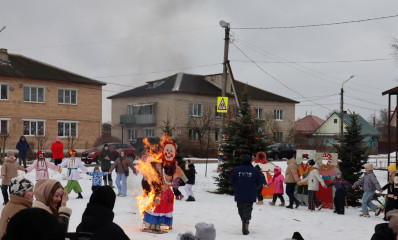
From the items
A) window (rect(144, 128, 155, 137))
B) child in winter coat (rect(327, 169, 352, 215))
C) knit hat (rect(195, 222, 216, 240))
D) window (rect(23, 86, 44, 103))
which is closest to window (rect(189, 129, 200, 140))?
window (rect(144, 128, 155, 137))

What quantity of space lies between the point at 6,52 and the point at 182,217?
32.4 meters

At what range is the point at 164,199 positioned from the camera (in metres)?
10.2

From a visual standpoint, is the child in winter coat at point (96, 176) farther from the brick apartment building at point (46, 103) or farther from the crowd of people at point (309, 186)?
the brick apartment building at point (46, 103)

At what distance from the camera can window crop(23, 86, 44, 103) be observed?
39.2 m

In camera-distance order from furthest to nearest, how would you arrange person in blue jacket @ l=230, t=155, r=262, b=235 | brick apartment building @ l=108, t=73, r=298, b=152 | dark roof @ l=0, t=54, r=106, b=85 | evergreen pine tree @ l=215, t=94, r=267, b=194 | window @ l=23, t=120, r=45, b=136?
brick apartment building @ l=108, t=73, r=298, b=152 → window @ l=23, t=120, r=45, b=136 → dark roof @ l=0, t=54, r=106, b=85 → evergreen pine tree @ l=215, t=94, r=267, b=194 → person in blue jacket @ l=230, t=155, r=262, b=235

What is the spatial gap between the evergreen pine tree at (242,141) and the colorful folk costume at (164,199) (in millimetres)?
7938

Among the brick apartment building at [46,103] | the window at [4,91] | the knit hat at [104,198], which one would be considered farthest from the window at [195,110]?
the knit hat at [104,198]

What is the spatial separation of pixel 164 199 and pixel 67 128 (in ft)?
111

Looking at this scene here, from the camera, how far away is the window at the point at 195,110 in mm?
49562

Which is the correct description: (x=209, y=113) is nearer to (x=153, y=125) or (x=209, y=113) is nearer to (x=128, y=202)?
(x=153, y=125)

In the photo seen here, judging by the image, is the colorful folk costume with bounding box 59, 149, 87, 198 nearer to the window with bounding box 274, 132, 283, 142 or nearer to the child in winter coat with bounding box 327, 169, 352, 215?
the child in winter coat with bounding box 327, 169, 352, 215

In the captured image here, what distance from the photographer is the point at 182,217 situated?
12570 mm

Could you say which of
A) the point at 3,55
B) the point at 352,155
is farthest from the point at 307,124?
the point at 352,155

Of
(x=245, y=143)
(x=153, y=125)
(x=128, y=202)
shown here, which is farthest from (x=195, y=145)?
(x=128, y=202)
